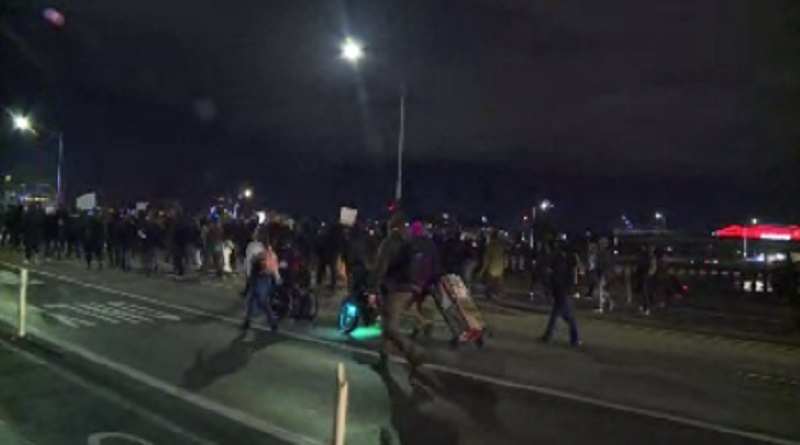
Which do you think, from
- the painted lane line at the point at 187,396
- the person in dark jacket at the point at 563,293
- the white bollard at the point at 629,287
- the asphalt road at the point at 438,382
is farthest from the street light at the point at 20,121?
the person in dark jacket at the point at 563,293

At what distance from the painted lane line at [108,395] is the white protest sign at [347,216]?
1258 cm

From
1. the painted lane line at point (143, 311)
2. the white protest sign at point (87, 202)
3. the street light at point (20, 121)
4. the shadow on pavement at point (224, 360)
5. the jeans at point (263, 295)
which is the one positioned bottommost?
the shadow on pavement at point (224, 360)

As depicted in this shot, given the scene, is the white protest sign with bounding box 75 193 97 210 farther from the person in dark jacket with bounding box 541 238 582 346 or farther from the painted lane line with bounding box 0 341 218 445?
the person in dark jacket with bounding box 541 238 582 346

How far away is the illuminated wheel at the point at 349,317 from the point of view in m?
15.6

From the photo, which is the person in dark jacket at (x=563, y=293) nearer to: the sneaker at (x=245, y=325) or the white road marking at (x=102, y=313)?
the sneaker at (x=245, y=325)

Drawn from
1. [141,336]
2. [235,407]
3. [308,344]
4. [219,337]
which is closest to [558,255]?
[308,344]

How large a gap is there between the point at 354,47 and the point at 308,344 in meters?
11.3

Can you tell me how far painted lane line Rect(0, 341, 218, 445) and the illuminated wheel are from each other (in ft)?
16.2

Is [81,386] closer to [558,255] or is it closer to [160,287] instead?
[558,255]

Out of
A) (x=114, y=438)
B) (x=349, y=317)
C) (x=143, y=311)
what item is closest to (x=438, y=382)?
(x=114, y=438)

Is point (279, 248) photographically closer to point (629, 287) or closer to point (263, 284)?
point (263, 284)

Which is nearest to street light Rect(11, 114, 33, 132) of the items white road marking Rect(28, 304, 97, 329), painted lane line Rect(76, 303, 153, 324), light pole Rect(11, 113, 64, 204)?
light pole Rect(11, 113, 64, 204)

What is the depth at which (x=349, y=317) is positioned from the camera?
15.6 m

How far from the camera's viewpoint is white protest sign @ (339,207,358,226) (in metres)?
25.2
